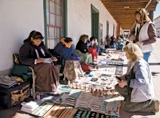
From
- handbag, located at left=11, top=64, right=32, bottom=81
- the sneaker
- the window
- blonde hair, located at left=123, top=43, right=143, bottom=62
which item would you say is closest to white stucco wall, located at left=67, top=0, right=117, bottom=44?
the window

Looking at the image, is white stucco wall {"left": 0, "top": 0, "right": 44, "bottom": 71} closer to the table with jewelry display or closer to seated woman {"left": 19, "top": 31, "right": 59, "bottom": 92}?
seated woman {"left": 19, "top": 31, "right": 59, "bottom": 92}

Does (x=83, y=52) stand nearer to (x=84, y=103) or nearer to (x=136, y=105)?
(x=84, y=103)

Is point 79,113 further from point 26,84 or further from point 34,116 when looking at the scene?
point 26,84

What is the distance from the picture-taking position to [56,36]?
5.36 metres

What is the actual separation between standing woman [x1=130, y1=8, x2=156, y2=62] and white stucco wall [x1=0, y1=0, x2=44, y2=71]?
200 cm

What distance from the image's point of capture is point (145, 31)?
3580 mm

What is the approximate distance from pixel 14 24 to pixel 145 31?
232 centimetres

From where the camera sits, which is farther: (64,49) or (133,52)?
(64,49)

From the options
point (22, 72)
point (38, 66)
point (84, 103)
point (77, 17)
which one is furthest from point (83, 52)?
point (84, 103)

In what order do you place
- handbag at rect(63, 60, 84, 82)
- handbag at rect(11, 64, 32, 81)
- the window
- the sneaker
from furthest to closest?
1. the window
2. handbag at rect(63, 60, 84, 82)
3. handbag at rect(11, 64, 32, 81)
4. the sneaker

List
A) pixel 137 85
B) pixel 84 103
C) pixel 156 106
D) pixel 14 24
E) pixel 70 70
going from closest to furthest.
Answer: pixel 137 85
pixel 156 106
pixel 84 103
pixel 14 24
pixel 70 70

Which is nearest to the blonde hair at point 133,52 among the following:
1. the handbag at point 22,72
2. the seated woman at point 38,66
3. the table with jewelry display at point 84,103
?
the table with jewelry display at point 84,103

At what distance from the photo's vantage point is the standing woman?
354 centimetres

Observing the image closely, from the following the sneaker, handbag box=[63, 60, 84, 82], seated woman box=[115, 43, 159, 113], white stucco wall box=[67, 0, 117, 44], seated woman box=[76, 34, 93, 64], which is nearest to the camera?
seated woman box=[115, 43, 159, 113]
